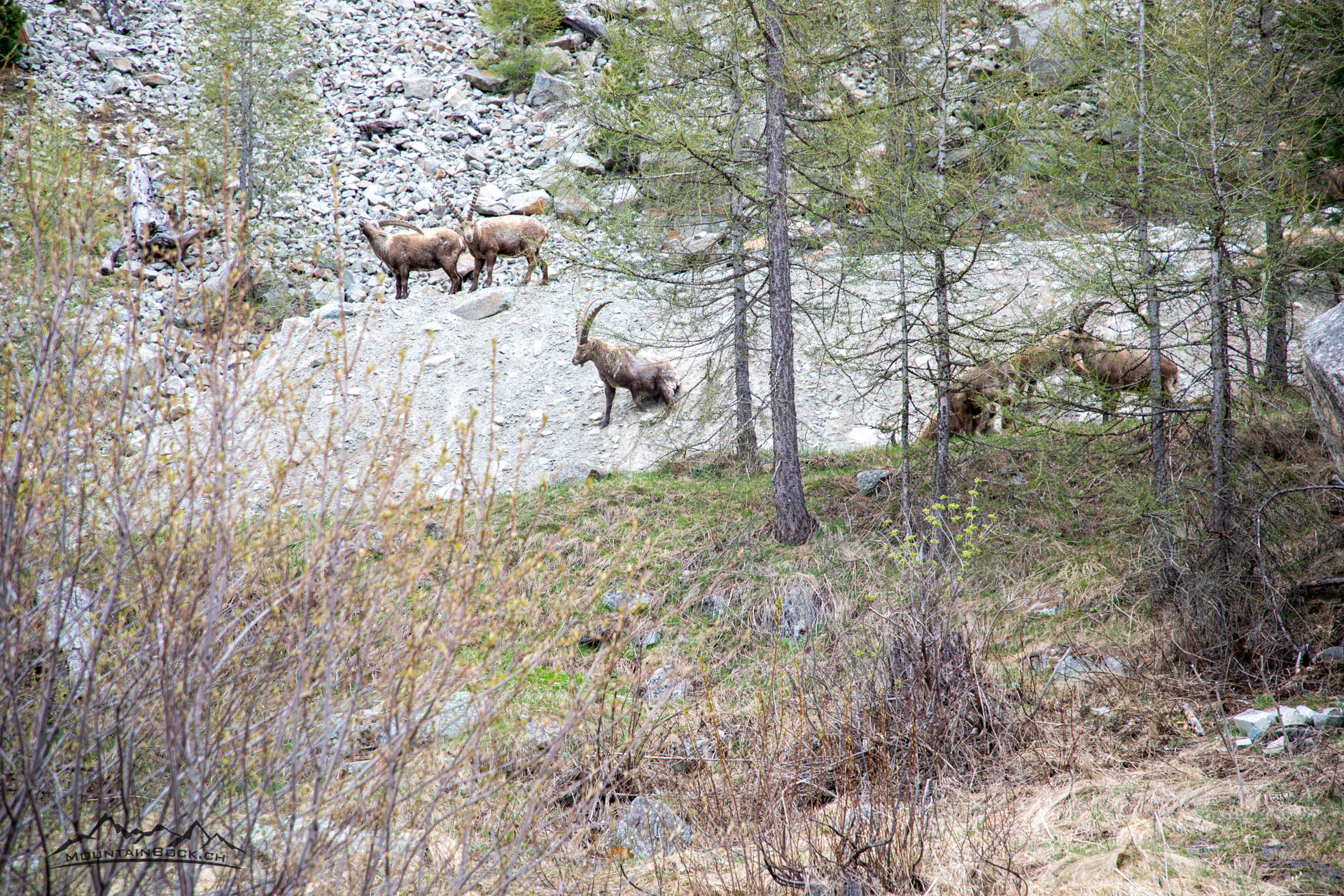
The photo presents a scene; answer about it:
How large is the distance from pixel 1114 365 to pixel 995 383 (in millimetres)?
2326

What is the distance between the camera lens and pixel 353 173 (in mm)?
24219

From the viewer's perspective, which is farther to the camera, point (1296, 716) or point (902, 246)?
point (902, 246)

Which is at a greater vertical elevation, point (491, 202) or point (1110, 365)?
point (491, 202)

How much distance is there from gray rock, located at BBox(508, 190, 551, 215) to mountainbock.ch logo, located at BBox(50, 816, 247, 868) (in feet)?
61.3

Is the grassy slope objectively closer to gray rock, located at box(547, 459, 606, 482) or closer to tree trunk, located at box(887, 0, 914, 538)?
gray rock, located at box(547, 459, 606, 482)

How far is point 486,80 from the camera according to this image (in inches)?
1088

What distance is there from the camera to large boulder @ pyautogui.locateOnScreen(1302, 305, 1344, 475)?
155 inches

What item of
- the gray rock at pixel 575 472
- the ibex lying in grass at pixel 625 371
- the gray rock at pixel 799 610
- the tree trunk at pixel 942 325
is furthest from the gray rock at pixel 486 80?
the gray rock at pixel 799 610

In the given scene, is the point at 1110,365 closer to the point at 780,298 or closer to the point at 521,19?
the point at 780,298

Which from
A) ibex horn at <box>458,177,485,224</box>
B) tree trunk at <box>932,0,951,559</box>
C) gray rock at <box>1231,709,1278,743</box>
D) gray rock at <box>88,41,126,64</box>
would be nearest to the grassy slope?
gray rock at <box>1231,709,1278,743</box>

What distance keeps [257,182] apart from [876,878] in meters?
22.1

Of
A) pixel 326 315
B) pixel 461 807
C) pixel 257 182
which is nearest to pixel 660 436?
pixel 326 315

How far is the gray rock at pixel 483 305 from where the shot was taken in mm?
16031

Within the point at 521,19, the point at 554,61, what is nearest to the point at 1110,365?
the point at 554,61
